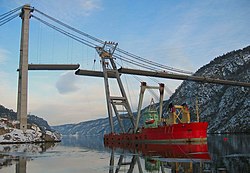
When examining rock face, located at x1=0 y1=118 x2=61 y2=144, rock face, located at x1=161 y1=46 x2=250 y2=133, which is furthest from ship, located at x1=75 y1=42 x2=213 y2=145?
rock face, located at x1=161 y1=46 x2=250 y2=133

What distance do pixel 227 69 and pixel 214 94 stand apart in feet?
48.0

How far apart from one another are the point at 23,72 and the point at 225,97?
3093 inches

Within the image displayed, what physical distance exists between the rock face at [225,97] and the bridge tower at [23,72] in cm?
6442

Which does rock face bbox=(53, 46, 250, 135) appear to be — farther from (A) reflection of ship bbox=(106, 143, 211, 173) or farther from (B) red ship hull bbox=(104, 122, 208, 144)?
(A) reflection of ship bbox=(106, 143, 211, 173)

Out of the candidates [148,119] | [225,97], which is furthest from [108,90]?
[225,97]

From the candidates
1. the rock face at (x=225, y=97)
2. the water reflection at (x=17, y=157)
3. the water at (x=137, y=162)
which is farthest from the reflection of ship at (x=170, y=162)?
the rock face at (x=225, y=97)

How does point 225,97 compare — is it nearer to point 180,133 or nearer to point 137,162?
point 180,133

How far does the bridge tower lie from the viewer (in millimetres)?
43375

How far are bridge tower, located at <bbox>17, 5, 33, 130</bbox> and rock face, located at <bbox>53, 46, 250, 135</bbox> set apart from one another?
64.4 metres

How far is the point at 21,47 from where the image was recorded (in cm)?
4575

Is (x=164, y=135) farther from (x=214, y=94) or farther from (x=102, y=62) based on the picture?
(x=214, y=94)

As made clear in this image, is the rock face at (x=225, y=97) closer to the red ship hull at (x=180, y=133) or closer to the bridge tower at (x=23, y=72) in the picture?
the red ship hull at (x=180, y=133)

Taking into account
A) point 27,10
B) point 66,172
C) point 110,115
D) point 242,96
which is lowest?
point 66,172

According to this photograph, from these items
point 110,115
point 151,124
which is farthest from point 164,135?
point 110,115
